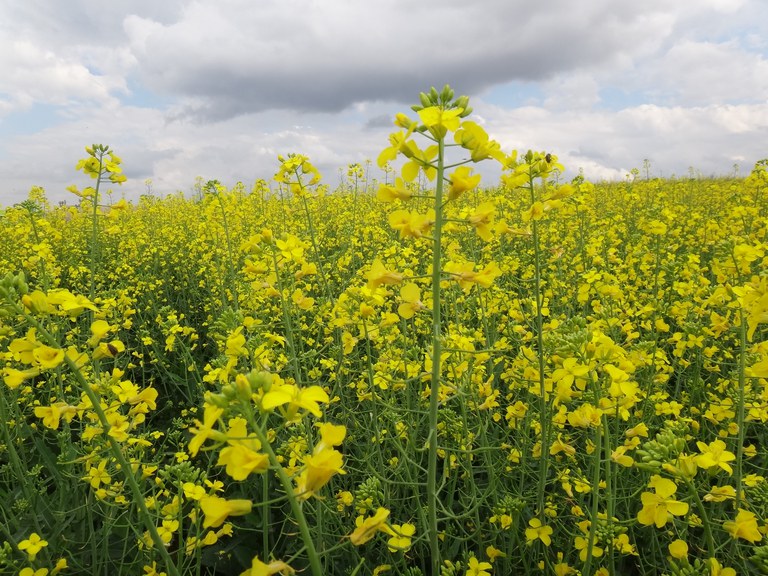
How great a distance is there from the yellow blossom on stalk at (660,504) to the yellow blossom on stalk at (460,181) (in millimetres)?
1233

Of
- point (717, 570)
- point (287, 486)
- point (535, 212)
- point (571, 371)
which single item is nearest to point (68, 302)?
point (287, 486)

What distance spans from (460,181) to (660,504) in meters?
1.40

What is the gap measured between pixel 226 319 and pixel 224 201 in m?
3.47

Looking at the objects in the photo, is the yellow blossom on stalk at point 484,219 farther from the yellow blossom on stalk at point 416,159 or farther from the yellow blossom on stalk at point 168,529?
the yellow blossom on stalk at point 168,529

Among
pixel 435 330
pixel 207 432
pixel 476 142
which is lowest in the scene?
pixel 207 432

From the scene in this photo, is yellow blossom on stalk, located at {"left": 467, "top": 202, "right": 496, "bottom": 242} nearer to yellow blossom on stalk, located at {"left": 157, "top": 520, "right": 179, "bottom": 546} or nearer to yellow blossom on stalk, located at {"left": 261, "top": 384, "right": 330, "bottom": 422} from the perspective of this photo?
yellow blossom on stalk, located at {"left": 261, "top": 384, "right": 330, "bottom": 422}

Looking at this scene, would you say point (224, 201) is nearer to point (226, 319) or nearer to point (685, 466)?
point (226, 319)

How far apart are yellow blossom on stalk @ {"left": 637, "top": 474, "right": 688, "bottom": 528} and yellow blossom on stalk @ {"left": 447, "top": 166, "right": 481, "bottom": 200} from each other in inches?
48.6

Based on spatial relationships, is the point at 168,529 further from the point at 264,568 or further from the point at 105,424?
the point at 264,568

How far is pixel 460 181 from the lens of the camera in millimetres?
1774

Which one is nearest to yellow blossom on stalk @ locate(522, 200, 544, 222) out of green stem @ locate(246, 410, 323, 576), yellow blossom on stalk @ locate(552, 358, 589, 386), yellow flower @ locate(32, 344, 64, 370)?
yellow blossom on stalk @ locate(552, 358, 589, 386)

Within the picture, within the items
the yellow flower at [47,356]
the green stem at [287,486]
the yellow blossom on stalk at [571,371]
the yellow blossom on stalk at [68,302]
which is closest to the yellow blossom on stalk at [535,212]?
the yellow blossom on stalk at [571,371]

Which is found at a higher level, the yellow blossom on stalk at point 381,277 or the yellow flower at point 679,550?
the yellow blossom on stalk at point 381,277

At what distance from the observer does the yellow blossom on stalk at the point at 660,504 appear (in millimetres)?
1605
